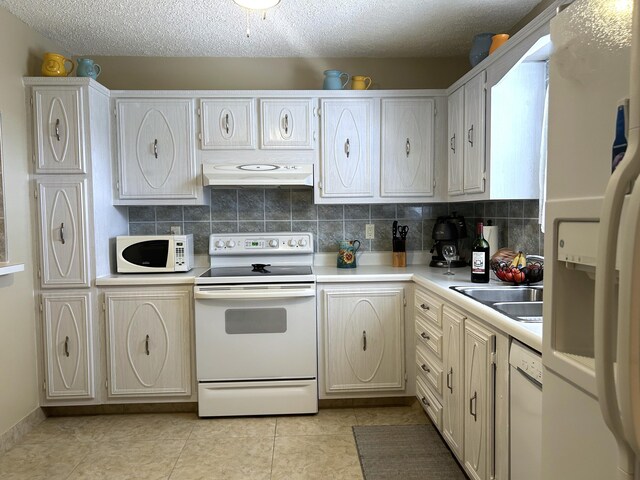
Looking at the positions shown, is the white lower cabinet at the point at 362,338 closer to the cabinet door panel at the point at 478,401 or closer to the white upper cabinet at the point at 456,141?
the white upper cabinet at the point at 456,141

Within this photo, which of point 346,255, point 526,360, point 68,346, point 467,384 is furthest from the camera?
point 346,255

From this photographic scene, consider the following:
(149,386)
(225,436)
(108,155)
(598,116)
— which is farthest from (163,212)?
(598,116)

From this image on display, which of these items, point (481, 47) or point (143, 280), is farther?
point (143, 280)

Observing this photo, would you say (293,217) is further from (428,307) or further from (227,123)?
(428,307)

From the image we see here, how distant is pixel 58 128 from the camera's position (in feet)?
8.94

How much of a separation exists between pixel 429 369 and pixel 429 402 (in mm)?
198

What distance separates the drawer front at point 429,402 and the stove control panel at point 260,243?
3.96 ft

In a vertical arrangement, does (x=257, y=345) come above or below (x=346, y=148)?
below

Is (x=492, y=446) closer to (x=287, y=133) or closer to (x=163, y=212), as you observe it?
(x=287, y=133)

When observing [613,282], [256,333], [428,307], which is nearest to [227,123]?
[256,333]

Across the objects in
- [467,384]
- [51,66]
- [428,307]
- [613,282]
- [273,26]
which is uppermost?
[273,26]

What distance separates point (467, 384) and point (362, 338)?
101 centimetres

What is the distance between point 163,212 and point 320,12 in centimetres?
177

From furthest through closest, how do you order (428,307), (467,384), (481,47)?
(481,47)
(428,307)
(467,384)
